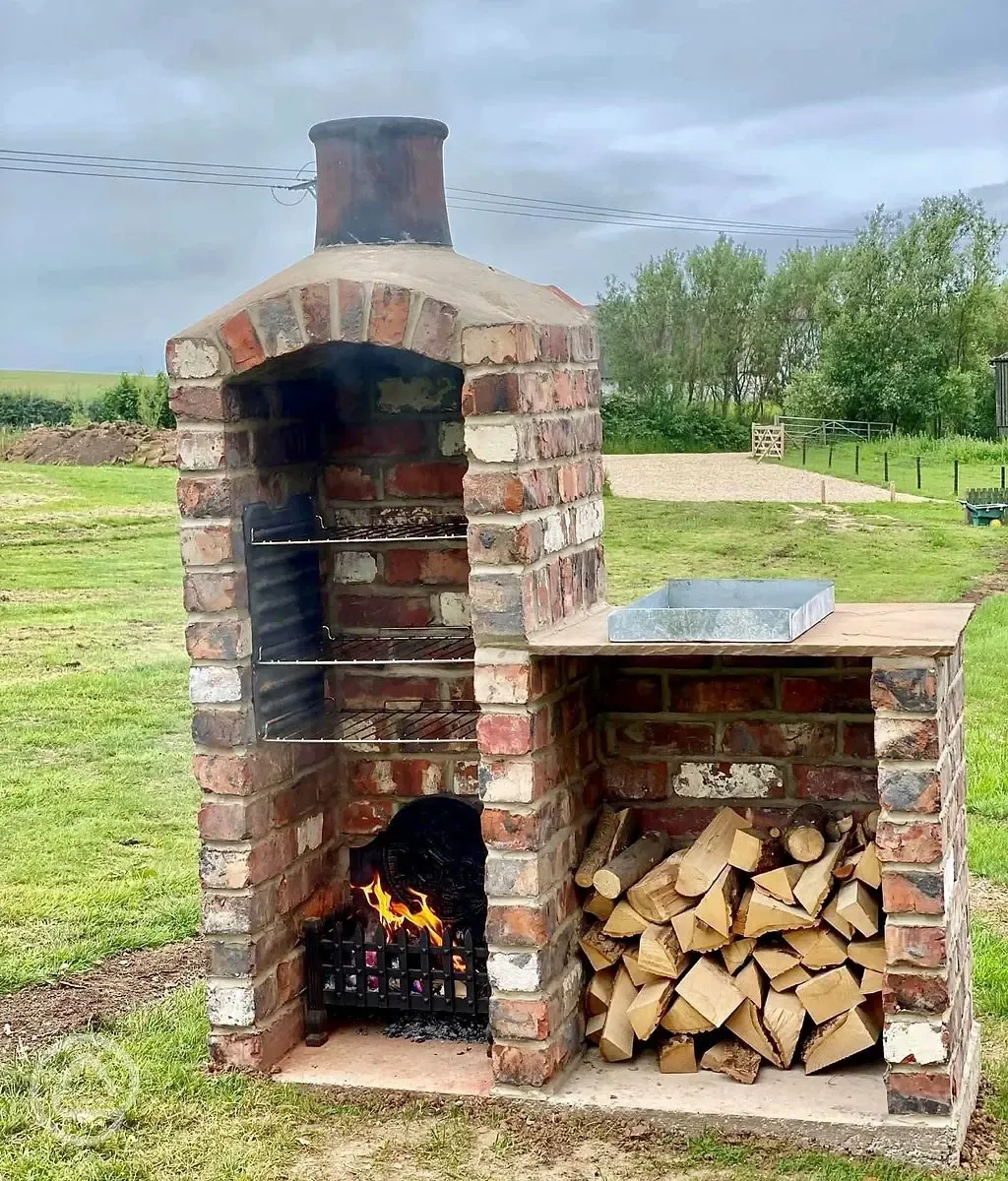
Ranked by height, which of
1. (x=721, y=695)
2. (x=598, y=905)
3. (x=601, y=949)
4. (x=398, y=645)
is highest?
(x=398, y=645)

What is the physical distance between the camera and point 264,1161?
141 inches

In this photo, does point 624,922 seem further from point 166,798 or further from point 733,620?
point 166,798

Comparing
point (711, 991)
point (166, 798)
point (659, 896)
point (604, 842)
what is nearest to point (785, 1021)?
point (711, 991)

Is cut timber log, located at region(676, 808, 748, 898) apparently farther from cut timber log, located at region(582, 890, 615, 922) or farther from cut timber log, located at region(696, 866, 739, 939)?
cut timber log, located at region(582, 890, 615, 922)

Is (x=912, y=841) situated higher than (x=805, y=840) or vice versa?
(x=912, y=841)

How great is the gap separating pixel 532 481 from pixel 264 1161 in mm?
1789

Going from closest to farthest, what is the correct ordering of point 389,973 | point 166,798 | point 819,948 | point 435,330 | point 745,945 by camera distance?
point 435,330 < point 819,948 < point 745,945 < point 389,973 < point 166,798

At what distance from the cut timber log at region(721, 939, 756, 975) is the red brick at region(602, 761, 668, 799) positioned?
0.52 metres

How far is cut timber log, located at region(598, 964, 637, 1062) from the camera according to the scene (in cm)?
399

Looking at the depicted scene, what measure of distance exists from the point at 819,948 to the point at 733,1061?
0.39 m

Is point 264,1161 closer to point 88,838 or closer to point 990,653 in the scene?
point 88,838

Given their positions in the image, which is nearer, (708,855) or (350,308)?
(350,308)

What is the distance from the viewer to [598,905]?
4.04m

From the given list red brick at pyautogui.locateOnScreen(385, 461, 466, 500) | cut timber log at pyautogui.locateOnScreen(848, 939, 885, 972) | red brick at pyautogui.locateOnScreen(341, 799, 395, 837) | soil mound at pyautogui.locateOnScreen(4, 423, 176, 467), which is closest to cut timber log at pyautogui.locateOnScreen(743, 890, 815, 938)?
cut timber log at pyautogui.locateOnScreen(848, 939, 885, 972)
